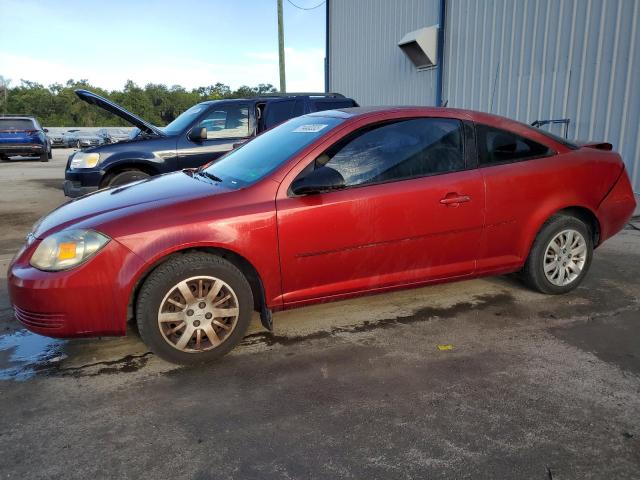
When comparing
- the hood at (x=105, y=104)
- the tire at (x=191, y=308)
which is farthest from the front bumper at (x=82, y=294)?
the hood at (x=105, y=104)

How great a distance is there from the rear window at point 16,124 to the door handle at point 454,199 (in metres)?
19.4

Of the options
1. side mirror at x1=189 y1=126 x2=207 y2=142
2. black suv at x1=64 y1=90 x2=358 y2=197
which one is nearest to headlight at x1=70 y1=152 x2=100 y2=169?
black suv at x1=64 y1=90 x2=358 y2=197

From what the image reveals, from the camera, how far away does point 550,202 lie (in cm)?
407

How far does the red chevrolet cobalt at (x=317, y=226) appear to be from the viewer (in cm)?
300

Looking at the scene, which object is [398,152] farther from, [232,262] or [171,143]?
[171,143]

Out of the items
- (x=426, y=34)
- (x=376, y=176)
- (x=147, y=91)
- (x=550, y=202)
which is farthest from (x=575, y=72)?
(x=147, y=91)

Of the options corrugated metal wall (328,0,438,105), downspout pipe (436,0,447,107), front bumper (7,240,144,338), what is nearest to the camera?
front bumper (7,240,144,338)

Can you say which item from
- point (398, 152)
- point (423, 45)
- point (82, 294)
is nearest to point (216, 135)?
point (398, 152)

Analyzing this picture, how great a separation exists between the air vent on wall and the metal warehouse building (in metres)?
0.02

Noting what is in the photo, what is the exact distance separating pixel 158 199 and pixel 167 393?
1.20 m

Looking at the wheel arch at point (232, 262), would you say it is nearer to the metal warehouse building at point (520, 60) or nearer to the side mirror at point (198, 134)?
the metal warehouse building at point (520, 60)

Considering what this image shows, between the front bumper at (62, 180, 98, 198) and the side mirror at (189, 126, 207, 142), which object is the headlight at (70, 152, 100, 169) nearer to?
the front bumper at (62, 180, 98, 198)

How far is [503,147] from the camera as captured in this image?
400 cm

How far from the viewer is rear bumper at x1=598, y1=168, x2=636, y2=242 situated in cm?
434
